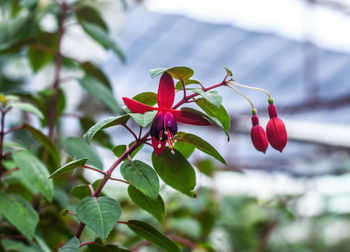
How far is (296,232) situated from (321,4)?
9.32 ft

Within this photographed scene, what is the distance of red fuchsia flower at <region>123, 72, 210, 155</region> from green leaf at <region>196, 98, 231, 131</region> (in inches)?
1.1

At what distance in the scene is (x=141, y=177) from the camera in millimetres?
450

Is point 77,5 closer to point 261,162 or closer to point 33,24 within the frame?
point 33,24

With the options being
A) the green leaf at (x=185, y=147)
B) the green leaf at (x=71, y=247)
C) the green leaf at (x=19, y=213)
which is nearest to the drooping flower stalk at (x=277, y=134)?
the green leaf at (x=185, y=147)

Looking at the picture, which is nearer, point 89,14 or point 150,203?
point 150,203

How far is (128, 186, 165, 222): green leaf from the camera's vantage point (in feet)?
1.71

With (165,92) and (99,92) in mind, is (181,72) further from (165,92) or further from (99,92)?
(99,92)

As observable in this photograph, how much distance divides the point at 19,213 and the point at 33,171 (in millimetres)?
63

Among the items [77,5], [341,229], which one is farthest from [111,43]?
[341,229]

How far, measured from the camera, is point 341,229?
4.56 m

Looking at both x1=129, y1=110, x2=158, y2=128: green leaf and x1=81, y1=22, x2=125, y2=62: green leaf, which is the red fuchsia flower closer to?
x1=129, y1=110, x2=158, y2=128: green leaf

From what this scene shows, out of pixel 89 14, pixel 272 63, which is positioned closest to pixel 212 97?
pixel 89 14

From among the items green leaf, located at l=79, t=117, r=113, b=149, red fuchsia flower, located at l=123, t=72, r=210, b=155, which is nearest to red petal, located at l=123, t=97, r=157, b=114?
red fuchsia flower, located at l=123, t=72, r=210, b=155

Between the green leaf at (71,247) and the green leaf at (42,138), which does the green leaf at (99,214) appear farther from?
the green leaf at (42,138)
